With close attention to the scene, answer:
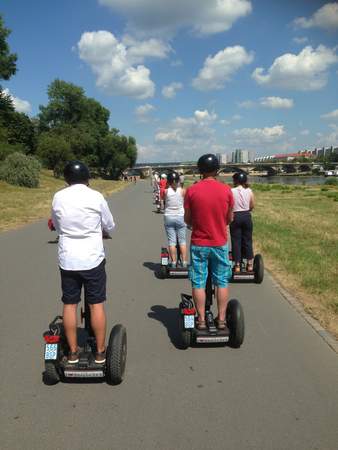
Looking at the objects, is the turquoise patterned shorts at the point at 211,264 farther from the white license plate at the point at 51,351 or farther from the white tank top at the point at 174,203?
the white tank top at the point at 174,203

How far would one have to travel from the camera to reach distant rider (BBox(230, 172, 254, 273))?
21.2ft

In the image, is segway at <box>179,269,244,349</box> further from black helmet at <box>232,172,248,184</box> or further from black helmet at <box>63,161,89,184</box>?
black helmet at <box>232,172,248,184</box>

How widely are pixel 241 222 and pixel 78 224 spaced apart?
381cm

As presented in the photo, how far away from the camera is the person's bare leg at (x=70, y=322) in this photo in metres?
3.33

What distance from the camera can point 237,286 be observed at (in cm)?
644

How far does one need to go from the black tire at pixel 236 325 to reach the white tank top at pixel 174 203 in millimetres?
3023

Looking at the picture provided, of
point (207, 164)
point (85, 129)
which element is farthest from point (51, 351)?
point (85, 129)

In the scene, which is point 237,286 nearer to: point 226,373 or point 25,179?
point 226,373

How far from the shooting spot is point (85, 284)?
335cm

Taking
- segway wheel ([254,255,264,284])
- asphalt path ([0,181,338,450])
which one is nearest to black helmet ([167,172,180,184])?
segway wheel ([254,255,264,284])

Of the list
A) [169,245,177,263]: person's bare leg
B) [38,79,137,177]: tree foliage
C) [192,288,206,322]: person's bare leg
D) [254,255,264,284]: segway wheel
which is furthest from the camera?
[38,79,137,177]: tree foliage

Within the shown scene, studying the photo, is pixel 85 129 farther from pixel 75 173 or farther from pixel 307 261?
pixel 75 173

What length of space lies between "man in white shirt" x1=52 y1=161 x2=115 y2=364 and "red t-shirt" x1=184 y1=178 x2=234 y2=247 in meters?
0.91

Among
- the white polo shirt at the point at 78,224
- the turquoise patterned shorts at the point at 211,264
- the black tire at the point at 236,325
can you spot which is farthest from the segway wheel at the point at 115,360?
the black tire at the point at 236,325
